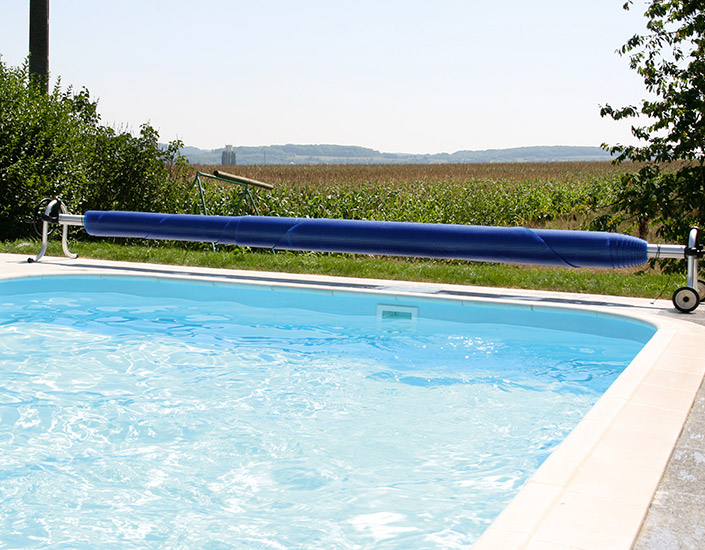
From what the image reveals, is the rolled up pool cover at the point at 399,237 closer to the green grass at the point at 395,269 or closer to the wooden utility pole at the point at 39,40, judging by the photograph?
the green grass at the point at 395,269

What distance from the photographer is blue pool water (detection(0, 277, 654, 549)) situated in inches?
137

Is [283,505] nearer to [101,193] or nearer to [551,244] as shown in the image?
[551,244]

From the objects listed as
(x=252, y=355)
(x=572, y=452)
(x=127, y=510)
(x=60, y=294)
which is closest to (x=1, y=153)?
(x=60, y=294)

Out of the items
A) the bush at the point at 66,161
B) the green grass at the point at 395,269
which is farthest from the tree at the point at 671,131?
the bush at the point at 66,161

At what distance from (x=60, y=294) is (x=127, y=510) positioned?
5258 mm

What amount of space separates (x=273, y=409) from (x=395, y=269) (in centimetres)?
442

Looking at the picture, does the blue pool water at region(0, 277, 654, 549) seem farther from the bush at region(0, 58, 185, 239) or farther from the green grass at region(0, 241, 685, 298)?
the bush at region(0, 58, 185, 239)

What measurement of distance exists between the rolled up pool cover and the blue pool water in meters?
0.80

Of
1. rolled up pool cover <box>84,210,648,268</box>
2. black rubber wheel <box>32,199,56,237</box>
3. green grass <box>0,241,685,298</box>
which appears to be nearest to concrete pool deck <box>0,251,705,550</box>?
rolled up pool cover <box>84,210,648,268</box>

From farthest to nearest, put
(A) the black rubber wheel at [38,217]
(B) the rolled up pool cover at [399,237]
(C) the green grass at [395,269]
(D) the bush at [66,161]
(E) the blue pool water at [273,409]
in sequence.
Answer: (D) the bush at [66,161] < (A) the black rubber wheel at [38,217] < (C) the green grass at [395,269] < (B) the rolled up pool cover at [399,237] < (E) the blue pool water at [273,409]

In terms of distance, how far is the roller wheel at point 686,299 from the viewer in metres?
6.75

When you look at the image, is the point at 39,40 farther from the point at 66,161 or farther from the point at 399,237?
the point at 399,237

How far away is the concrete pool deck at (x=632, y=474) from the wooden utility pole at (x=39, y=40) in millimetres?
11678

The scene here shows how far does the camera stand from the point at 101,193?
12.4 m
